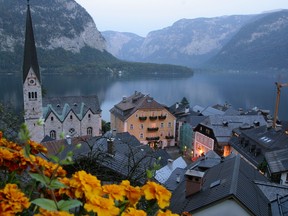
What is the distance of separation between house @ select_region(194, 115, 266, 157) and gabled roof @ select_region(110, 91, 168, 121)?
6.56 m

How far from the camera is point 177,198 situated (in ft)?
45.4

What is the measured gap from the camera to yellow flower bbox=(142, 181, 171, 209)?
6.88 ft

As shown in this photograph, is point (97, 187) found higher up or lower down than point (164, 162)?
higher up

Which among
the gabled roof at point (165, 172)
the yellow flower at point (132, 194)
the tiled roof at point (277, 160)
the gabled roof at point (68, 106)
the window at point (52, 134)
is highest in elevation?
the yellow flower at point (132, 194)

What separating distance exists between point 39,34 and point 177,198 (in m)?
195

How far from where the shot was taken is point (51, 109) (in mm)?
38156

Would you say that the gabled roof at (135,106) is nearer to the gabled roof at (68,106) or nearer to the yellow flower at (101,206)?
the gabled roof at (68,106)

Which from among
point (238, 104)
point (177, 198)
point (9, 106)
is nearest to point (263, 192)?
point (177, 198)

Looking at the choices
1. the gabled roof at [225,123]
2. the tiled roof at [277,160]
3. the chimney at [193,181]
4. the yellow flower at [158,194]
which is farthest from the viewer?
the gabled roof at [225,123]

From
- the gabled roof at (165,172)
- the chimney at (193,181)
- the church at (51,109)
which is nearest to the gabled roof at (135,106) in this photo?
the church at (51,109)

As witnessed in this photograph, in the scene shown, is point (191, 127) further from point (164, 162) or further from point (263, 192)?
point (263, 192)

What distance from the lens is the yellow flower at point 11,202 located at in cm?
185

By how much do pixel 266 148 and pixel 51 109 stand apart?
24157 millimetres

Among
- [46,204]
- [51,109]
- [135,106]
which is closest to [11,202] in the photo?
[46,204]
